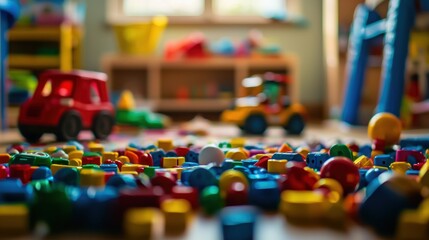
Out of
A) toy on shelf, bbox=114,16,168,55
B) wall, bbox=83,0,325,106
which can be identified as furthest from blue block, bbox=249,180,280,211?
wall, bbox=83,0,325,106

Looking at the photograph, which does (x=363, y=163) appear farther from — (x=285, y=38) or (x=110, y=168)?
(x=285, y=38)

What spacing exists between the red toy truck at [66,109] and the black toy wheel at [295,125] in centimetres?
80

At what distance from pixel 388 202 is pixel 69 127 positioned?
58.3 inches

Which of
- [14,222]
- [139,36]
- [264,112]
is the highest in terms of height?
[139,36]

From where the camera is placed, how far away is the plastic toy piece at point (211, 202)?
0.73 m

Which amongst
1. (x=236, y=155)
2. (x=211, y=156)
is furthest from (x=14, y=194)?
(x=236, y=155)

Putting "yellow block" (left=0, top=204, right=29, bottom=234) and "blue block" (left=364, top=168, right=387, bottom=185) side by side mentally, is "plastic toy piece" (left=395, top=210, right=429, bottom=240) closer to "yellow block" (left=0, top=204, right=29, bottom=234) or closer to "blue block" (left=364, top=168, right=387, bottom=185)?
"blue block" (left=364, top=168, right=387, bottom=185)

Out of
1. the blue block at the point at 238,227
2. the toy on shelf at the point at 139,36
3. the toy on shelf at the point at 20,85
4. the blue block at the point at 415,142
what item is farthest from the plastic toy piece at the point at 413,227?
the toy on shelf at the point at 139,36

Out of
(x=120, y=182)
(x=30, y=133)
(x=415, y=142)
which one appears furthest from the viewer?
(x=30, y=133)

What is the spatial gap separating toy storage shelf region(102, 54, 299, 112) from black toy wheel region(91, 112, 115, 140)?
1370 mm

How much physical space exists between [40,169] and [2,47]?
4.89 ft

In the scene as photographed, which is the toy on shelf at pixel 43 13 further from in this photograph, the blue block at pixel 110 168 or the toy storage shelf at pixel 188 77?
the blue block at pixel 110 168

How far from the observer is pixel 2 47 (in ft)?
7.31

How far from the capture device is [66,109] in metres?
1.94
